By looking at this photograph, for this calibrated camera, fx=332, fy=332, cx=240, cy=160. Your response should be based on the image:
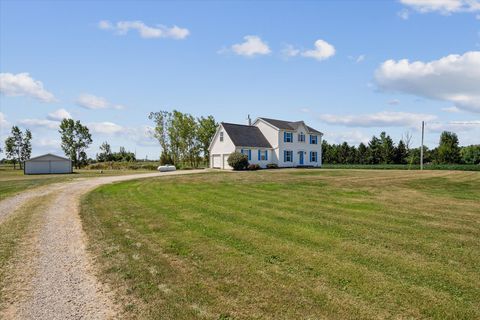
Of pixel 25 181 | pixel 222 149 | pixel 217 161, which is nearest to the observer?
pixel 25 181

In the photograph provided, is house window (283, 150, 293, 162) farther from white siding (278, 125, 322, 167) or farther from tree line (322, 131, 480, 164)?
tree line (322, 131, 480, 164)

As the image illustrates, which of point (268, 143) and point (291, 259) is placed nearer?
point (291, 259)

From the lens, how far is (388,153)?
62781mm

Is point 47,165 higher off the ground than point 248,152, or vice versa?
point 248,152

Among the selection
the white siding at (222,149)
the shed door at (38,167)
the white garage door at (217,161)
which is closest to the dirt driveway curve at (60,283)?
the white siding at (222,149)

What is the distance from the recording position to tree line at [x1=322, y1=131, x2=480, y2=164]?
61688 mm

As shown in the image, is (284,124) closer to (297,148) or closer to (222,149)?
(297,148)

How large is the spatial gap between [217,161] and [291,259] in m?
38.4

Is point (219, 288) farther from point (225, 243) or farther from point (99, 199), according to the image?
point (99, 199)

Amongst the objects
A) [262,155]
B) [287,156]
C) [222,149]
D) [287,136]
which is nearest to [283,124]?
[287,136]

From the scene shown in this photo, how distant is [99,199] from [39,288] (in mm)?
10513

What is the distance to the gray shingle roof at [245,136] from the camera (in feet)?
137

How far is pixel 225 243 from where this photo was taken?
7688 mm

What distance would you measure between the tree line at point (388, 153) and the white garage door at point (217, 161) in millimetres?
32886
